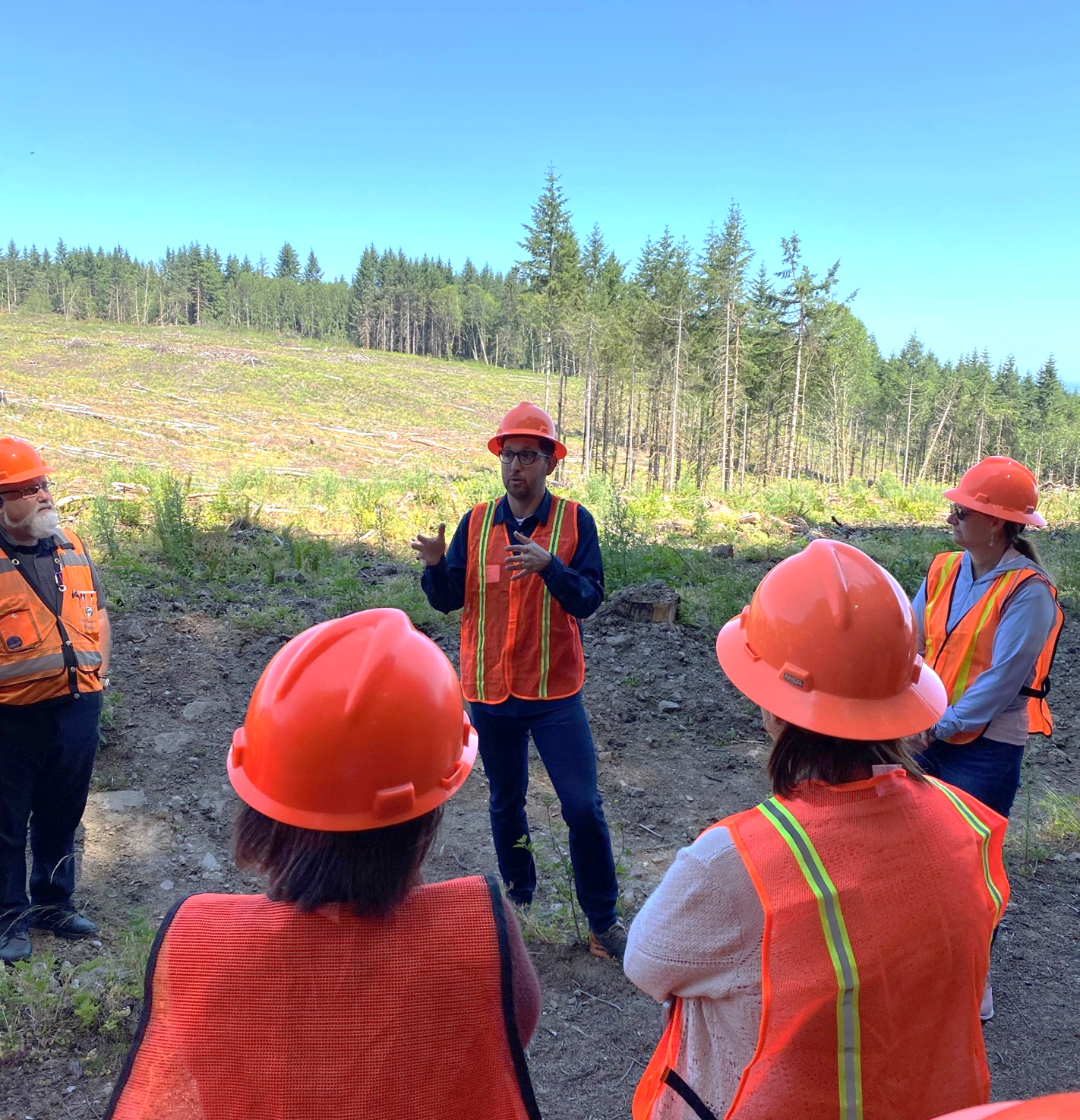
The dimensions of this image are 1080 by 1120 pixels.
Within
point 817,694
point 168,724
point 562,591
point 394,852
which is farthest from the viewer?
point 168,724

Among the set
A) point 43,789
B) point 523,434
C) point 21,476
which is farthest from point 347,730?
point 43,789

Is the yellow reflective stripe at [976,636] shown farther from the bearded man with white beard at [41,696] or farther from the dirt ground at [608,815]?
the bearded man with white beard at [41,696]

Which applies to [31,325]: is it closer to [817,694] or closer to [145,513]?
[145,513]

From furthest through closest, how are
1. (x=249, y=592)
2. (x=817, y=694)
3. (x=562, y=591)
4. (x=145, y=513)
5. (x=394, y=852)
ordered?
(x=145, y=513)
(x=249, y=592)
(x=562, y=591)
(x=817, y=694)
(x=394, y=852)

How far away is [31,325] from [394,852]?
84.2 meters

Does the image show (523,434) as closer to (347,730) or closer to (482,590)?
(482,590)

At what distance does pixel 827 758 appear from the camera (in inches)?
56.6

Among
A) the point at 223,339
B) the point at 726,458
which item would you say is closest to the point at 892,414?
the point at 726,458

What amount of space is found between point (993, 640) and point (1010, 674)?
133 millimetres

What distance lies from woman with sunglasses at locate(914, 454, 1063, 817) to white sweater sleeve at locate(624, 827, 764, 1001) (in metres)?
1.81

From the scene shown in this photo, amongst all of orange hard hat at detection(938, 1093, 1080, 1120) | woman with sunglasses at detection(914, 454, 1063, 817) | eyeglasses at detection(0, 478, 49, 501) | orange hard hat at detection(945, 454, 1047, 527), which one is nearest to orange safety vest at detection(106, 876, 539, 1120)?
orange hard hat at detection(938, 1093, 1080, 1120)

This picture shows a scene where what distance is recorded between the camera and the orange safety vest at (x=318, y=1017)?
3.71 feet

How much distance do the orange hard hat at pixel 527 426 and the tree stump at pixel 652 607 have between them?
15.4 feet

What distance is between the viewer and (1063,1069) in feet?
9.75
